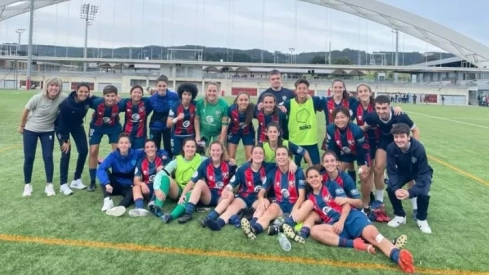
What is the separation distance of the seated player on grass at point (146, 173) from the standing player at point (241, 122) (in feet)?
3.51

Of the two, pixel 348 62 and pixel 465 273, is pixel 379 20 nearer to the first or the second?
pixel 348 62

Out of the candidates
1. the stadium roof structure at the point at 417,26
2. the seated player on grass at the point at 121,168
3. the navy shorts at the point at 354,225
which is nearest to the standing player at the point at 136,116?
the seated player on grass at the point at 121,168

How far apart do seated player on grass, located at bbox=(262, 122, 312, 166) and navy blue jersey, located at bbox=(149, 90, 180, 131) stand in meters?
1.71

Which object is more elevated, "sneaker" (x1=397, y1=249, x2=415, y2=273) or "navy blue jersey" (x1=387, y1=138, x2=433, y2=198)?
"navy blue jersey" (x1=387, y1=138, x2=433, y2=198)

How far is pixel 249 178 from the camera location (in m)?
4.34

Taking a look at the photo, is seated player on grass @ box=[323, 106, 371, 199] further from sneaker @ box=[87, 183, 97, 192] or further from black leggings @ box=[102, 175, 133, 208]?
sneaker @ box=[87, 183, 97, 192]

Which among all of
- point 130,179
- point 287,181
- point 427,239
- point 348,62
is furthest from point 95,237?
point 348,62

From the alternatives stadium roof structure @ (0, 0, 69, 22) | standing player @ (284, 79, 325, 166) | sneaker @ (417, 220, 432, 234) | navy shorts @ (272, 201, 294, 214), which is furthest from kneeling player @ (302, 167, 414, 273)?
stadium roof structure @ (0, 0, 69, 22)

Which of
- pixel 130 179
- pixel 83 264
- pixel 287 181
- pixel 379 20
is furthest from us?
pixel 379 20

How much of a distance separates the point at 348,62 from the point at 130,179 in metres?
66.1

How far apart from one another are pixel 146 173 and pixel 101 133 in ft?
4.12

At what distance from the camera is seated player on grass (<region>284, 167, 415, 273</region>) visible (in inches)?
132

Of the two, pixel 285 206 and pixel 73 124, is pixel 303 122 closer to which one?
pixel 285 206

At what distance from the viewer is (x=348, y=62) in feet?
218
